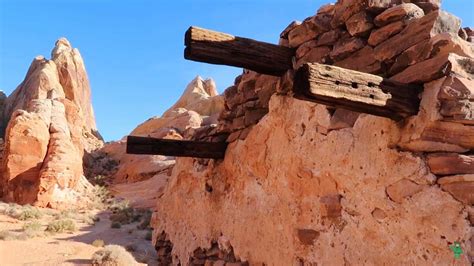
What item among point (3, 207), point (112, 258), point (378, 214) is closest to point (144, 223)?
point (3, 207)

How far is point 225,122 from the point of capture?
489 centimetres

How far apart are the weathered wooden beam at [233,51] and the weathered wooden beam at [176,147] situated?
1467mm

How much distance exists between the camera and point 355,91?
2344 millimetres

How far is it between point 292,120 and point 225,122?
4.63ft

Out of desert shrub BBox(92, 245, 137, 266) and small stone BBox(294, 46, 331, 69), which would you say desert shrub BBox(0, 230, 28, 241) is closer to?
desert shrub BBox(92, 245, 137, 266)

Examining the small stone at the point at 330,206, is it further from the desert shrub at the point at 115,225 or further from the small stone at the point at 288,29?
the desert shrub at the point at 115,225

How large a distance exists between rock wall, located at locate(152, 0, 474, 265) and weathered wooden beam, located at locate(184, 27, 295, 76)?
26 cm

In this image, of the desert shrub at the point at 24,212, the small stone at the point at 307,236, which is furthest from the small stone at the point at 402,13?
the desert shrub at the point at 24,212

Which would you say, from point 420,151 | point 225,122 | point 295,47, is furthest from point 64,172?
point 420,151

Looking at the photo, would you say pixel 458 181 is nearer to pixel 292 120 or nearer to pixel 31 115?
pixel 292 120

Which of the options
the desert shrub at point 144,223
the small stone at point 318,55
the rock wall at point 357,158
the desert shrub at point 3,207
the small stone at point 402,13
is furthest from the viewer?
the desert shrub at point 3,207

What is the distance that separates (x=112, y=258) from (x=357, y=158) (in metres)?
8.02

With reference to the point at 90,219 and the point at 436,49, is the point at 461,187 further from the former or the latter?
the point at 90,219

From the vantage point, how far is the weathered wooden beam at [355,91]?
7.29 ft
